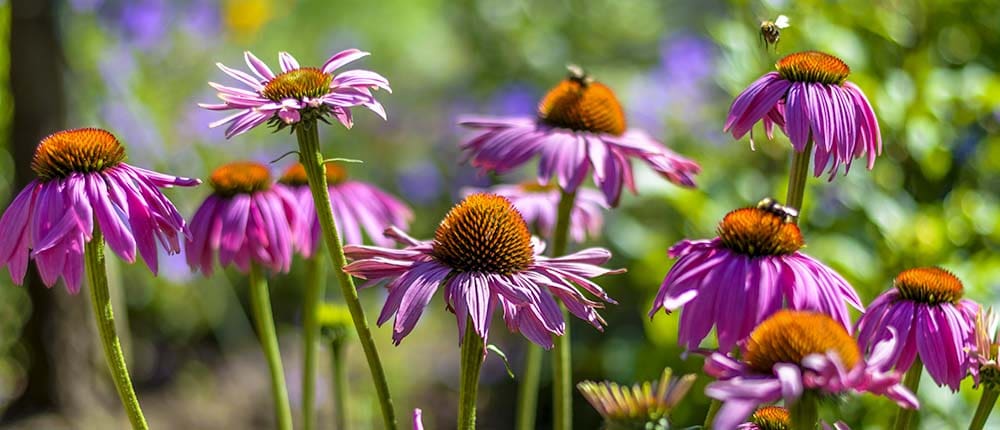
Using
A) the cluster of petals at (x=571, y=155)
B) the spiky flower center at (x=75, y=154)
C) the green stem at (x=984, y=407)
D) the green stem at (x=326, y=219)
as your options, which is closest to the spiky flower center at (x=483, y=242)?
the green stem at (x=326, y=219)

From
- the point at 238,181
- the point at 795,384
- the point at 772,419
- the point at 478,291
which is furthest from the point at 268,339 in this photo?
the point at 795,384

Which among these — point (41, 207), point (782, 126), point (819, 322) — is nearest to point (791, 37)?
point (782, 126)

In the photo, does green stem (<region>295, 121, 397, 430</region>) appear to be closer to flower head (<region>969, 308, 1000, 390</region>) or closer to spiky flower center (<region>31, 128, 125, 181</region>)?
spiky flower center (<region>31, 128, 125, 181</region>)

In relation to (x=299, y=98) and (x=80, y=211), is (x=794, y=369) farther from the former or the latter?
(x=80, y=211)

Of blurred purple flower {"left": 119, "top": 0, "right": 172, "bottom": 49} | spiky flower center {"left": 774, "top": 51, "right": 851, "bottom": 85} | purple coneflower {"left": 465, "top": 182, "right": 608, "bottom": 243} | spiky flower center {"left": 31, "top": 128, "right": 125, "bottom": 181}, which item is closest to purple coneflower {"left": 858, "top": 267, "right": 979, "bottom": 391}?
spiky flower center {"left": 774, "top": 51, "right": 851, "bottom": 85}

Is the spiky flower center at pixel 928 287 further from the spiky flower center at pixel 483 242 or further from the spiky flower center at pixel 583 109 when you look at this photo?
the spiky flower center at pixel 583 109

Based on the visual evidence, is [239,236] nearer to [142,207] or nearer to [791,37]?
[142,207]
